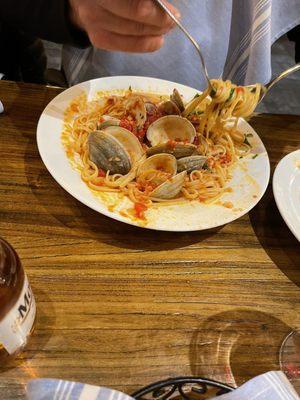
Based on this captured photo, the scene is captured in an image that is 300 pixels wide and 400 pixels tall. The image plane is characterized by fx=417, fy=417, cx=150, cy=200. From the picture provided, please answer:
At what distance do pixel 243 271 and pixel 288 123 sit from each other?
0.75m

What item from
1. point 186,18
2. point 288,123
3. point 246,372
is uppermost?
point 186,18

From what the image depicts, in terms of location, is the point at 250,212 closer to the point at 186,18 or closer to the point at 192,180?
the point at 192,180

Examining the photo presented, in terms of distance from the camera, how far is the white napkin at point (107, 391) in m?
0.59

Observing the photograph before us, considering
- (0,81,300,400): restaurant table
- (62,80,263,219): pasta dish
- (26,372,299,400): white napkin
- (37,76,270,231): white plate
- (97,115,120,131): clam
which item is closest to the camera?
(26,372,299,400): white napkin

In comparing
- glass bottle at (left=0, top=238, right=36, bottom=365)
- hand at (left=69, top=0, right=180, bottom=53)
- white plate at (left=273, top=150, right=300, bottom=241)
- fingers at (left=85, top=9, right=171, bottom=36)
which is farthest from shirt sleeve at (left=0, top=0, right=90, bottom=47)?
glass bottle at (left=0, top=238, right=36, bottom=365)

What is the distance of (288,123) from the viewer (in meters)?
1.54

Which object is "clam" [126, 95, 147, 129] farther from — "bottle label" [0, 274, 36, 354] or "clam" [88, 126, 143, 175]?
"bottle label" [0, 274, 36, 354]

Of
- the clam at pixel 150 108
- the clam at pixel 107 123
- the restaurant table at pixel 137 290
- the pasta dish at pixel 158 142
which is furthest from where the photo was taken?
the clam at pixel 150 108

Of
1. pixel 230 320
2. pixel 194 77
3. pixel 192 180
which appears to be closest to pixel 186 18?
pixel 194 77

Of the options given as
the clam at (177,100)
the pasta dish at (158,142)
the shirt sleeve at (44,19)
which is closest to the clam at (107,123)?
the pasta dish at (158,142)

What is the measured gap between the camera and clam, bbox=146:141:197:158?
3.95 ft

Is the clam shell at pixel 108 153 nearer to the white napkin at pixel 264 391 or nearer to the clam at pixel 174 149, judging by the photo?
the clam at pixel 174 149

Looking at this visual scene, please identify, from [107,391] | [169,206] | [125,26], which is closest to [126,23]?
[125,26]

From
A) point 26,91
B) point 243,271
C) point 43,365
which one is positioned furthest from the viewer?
point 26,91
